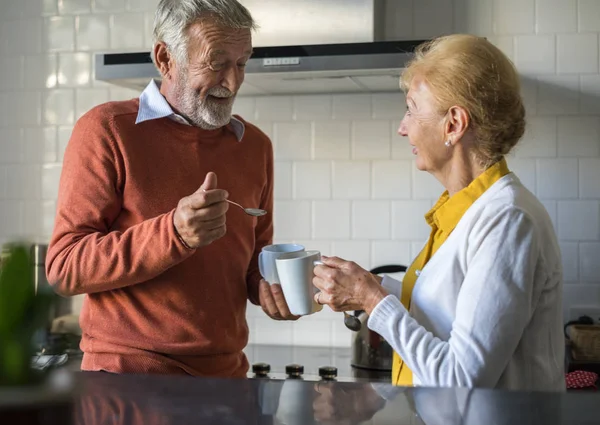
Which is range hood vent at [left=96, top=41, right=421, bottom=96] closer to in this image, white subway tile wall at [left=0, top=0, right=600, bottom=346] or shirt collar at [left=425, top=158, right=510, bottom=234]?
white subway tile wall at [left=0, top=0, right=600, bottom=346]

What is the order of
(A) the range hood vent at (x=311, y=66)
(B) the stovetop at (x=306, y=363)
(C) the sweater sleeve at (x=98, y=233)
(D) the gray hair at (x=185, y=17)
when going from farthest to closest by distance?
(B) the stovetop at (x=306, y=363), (A) the range hood vent at (x=311, y=66), (D) the gray hair at (x=185, y=17), (C) the sweater sleeve at (x=98, y=233)

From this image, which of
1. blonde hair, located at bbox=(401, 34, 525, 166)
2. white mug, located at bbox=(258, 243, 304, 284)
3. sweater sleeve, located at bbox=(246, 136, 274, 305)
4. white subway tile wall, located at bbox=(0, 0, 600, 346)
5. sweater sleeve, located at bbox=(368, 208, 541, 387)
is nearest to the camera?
sweater sleeve, located at bbox=(368, 208, 541, 387)

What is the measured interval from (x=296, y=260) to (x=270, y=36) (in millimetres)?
1361

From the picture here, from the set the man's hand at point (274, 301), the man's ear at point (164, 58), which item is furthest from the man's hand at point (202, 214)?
the man's ear at point (164, 58)

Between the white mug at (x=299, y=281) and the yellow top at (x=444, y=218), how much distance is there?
0.61 feet

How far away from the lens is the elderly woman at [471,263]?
51.5 inches

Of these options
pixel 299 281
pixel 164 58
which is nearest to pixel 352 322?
pixel 299 281

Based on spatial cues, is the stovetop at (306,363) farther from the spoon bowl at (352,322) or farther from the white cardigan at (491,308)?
the white cardigan at (491,308)

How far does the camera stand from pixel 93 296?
1708 millimetres

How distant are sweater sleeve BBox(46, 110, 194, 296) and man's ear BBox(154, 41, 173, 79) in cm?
23

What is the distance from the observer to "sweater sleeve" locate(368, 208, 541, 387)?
51.1 inches

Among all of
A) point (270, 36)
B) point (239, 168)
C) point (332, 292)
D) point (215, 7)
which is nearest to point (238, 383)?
point (332, 292)

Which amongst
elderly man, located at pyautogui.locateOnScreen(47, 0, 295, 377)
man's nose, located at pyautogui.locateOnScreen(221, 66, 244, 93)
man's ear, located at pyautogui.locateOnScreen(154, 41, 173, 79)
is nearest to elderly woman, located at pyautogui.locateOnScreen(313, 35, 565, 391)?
elderly man, located at pyautogui.locateOnScreen(47, 0, 295, 377)

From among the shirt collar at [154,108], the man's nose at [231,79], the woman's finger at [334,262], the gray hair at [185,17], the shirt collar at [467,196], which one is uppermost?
the gray hair at [185,17]
